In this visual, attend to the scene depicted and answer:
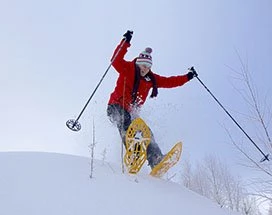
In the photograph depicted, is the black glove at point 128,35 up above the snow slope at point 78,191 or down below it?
above

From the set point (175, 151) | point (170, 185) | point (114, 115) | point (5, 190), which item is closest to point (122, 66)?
point (114, 115)

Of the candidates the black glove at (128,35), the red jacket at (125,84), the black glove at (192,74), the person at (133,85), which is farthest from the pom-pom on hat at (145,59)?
the black glove at (192,74)

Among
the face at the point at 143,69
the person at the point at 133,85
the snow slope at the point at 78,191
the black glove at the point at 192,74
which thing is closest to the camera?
the snow slope at the point at 78,191

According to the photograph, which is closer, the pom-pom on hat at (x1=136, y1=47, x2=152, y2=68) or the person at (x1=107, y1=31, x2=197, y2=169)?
the person at (x1=107, y1=31, x2=197, y2=169)

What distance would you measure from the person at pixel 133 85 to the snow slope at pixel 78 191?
4.19 feet

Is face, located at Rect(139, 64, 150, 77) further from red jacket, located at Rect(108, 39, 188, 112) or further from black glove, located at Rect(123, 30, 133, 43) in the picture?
black glove, located at Rect(123, 30, 133, 43)

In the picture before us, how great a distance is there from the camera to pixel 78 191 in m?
3.06

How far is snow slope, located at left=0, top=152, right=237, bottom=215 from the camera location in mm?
2667

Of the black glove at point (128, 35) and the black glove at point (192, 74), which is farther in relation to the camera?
the black glove at point (192, 74)

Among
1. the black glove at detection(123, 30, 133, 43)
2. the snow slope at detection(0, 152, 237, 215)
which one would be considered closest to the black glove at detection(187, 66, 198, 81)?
the black glove at detection(123, 30, 133, 43)

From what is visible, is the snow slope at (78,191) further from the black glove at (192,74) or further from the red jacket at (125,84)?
the black glove at (192,74)

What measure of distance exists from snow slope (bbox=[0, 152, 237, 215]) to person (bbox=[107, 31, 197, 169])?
128cm

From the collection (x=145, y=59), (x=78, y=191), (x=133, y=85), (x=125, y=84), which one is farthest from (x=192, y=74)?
(x=78, y=191)

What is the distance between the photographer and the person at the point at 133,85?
17.9 ft
